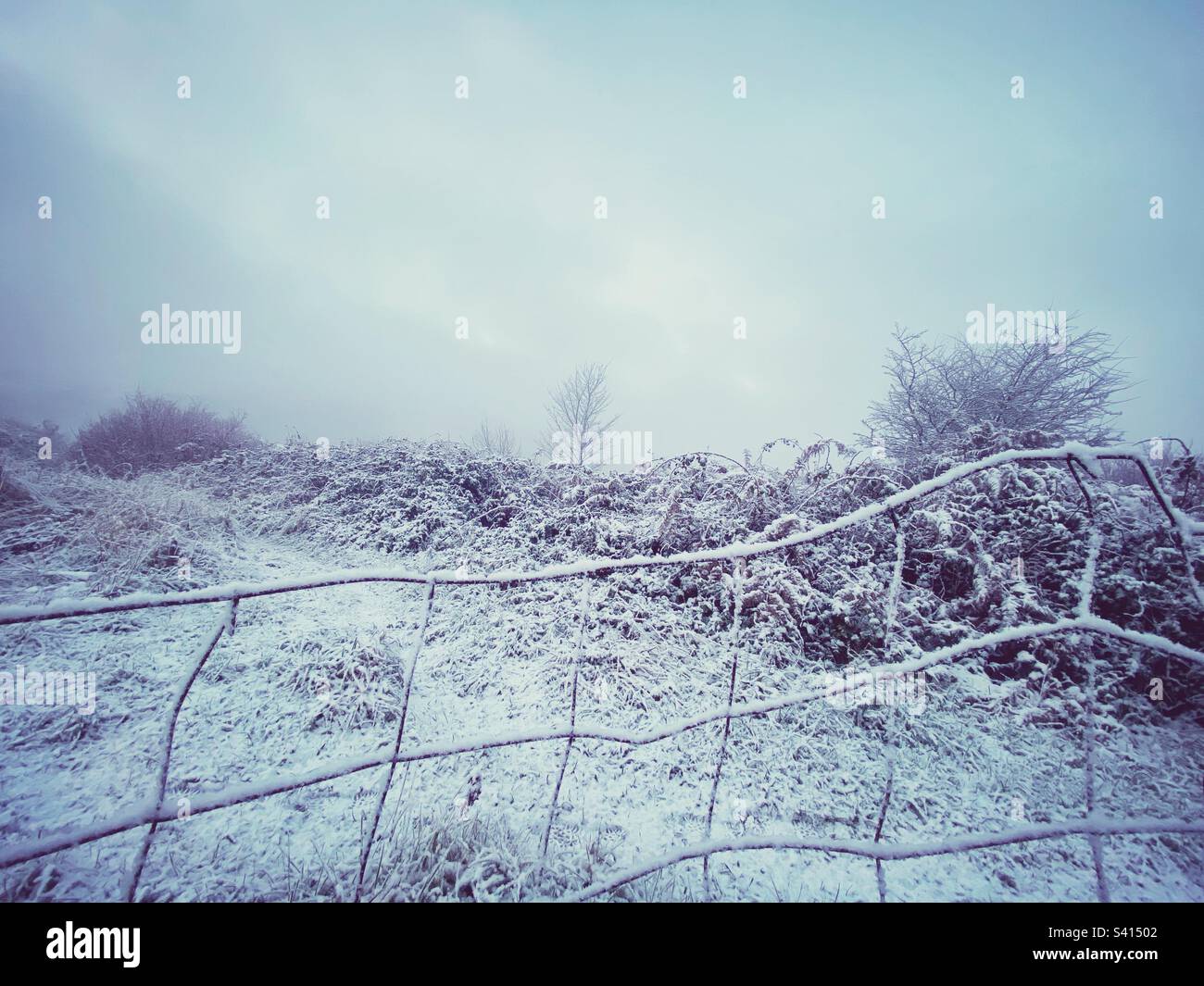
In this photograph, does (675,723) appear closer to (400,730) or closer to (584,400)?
(400,730)

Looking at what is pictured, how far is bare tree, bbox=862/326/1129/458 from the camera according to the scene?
6383 mm

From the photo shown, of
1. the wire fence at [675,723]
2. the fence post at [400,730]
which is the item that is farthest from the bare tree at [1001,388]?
the fence post at [400,730]

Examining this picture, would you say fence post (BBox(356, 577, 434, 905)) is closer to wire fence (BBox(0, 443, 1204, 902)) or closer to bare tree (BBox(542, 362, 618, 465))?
wire fence (BBox(0, 443, 1204, 902))

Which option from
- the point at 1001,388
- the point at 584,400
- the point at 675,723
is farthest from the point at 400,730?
the point at 584,400

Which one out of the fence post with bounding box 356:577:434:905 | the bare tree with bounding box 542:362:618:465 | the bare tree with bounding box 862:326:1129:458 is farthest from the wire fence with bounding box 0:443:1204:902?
the bare tree with bounding box 542:362:618:465

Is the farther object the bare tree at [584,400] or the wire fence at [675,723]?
the bare tree at [584,400]

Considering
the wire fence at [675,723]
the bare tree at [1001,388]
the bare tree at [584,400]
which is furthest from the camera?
the bare tree at [584,400]

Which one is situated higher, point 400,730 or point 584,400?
point 584,400

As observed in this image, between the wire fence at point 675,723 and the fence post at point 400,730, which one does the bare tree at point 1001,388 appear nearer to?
the wire fence at point 675,723

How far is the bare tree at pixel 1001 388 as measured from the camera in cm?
638

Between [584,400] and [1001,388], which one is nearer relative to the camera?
[1001,388]

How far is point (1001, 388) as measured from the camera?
668 centimetres

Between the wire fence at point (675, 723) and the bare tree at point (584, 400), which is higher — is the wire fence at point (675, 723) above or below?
below

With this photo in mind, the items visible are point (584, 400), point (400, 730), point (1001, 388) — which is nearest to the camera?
point (400, 730)
